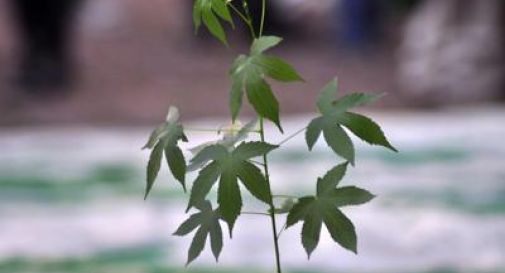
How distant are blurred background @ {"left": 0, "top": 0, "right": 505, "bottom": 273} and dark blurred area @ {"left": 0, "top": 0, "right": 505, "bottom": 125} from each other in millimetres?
23

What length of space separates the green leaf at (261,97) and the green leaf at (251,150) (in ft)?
0.13

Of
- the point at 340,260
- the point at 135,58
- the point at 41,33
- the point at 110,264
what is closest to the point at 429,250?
the point at 340,260

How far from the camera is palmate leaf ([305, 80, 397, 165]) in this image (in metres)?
1.54

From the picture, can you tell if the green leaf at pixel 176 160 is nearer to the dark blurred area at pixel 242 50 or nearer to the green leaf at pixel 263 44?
the green leaf at pixel 263 44

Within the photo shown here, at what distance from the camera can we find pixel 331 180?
1.59m

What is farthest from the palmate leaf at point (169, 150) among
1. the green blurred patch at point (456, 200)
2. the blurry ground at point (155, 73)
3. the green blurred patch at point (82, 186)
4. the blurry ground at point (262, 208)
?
the blurry ground at point (155, 73)

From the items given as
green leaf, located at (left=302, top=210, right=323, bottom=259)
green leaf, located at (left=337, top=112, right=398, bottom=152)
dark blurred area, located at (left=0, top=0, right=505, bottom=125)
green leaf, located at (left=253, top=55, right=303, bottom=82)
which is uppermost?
dark blurred area, located at (left=0, top=0, right=505, bottom=125)

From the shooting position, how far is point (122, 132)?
37.3 feet

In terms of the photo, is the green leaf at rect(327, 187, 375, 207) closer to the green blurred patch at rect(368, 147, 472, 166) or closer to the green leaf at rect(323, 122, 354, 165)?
the green leaf at rect(323, 122, 354, 165)

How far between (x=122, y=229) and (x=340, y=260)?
1401 millimetres

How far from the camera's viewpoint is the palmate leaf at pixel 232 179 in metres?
1.52

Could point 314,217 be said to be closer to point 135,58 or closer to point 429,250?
point 429,250

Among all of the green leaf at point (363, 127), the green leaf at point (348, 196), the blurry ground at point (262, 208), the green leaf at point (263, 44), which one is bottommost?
the green leaf at point (348, 196)

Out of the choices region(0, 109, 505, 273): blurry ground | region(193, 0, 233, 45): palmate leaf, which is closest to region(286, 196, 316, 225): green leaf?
region(193, 0, 233, 45): palmate leaf
